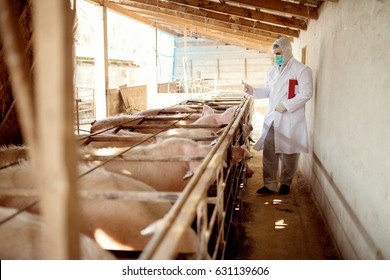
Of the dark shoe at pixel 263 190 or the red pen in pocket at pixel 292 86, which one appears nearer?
the red pen in pocket at pixel 292 86

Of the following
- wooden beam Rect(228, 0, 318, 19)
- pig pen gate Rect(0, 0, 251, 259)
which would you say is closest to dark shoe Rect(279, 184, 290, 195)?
wooden beam Rect(228, 0, 318, 19)

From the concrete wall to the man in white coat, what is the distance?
360 millimetres

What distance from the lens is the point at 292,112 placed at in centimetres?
530

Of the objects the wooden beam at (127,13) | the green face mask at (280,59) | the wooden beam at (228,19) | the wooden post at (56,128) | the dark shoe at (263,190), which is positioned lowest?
the dark shoe at (263,190)

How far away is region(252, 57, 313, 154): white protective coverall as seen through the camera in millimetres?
5148

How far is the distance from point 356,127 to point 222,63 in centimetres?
2121

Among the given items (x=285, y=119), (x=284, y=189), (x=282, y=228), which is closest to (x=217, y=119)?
(x=285, y=119)

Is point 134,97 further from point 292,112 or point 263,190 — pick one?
point 292,112

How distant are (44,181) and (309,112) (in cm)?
597

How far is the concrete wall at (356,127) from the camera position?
238 cm

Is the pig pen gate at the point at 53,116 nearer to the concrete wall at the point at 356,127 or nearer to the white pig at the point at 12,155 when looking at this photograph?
the concrete wall at the point at 356,127

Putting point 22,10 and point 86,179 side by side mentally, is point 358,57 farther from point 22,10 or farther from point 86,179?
point 22,10

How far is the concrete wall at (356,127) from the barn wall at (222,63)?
18.6 m

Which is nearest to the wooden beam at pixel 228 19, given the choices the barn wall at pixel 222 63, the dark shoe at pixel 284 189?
the dark shoe at pixel 284 189
